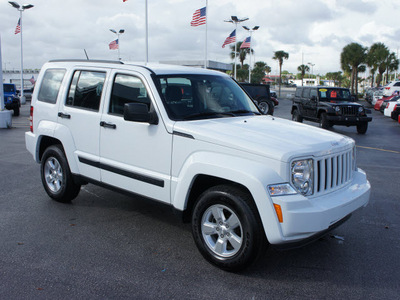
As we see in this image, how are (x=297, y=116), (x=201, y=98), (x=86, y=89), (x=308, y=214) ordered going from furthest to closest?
(x=297, y=116) < (x=86, y=89) < (x=201, y=98) < (x=308, y=214)

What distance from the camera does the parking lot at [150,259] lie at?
Result: 3449 millimetres

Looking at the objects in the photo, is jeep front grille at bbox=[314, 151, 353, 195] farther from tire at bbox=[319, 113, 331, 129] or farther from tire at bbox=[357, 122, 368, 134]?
tire at bbox=[357, 122, 368, 134]

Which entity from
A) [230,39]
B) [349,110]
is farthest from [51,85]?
[230,39]

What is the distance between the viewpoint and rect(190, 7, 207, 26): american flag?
27.3 metres

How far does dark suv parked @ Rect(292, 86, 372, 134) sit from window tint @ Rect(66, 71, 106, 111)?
11781 mm

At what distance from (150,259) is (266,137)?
64.9 inches

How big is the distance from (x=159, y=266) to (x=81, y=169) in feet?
6.45

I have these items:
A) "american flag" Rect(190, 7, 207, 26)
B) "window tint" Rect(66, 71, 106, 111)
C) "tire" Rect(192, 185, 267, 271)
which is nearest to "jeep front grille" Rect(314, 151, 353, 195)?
"tire" Rect(192, 185, 267, 271)

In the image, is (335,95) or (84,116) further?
(335,95)

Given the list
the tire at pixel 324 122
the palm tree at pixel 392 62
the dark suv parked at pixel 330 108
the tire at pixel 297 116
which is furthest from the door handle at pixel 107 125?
the palm tree at pixel 392 62

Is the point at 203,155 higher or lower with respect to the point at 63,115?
lower

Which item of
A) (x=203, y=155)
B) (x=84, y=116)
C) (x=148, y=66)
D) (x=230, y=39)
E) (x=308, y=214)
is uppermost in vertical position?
(x=230, y=39)

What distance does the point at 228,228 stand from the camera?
376cm

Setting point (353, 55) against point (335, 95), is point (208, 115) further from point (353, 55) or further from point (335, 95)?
point (353, 55)
